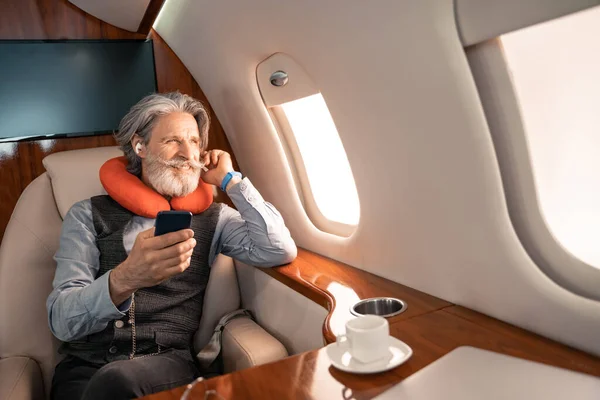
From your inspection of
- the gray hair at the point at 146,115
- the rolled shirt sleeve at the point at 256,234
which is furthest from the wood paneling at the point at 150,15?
the rolled shirt sleeve at the point at 256,234

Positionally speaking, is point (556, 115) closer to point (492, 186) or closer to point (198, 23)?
point (492, 186)

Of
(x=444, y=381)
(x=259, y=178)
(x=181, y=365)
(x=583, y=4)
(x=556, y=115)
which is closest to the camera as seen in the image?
(x=583, y=4)

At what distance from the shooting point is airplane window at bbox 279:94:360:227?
206 cm

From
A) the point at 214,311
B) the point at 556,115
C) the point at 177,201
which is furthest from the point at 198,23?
the point at 556,115

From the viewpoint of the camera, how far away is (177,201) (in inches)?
76.0

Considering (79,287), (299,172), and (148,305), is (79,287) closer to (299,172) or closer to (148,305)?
(148,305)

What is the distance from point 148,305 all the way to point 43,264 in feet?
1.45

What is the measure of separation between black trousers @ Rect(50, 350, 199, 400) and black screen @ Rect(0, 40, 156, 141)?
3.25 feet

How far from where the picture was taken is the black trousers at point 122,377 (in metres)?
1.44

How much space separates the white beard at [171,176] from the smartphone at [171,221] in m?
0.47

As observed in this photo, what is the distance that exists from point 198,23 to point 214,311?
109 cm

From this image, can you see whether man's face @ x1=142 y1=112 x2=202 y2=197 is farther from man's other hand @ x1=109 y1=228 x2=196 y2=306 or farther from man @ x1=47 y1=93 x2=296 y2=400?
man's other hand @ x1=109 y1=228 x2=196 y2=306

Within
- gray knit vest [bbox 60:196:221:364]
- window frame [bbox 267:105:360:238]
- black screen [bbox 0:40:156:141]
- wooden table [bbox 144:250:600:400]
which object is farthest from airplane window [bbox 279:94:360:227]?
black screen [bbox 0:40:156:141]

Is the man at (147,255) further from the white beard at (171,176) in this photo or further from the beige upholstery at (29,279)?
the beige upholstery at (29,279)
